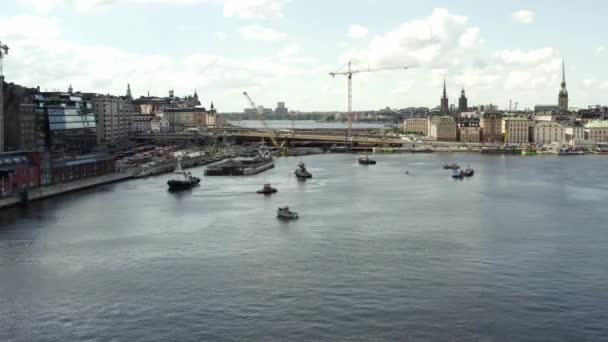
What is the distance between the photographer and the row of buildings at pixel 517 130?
93.6 metres

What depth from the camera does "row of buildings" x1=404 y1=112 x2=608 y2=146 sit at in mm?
93562

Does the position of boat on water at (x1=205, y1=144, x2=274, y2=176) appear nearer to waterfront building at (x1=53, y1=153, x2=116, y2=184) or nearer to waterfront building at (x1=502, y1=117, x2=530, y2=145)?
waterfront building at (x1=53, y1=153, x2=116, y2=184)

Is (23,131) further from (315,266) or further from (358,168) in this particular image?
(315,266)

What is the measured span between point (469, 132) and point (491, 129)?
294cm

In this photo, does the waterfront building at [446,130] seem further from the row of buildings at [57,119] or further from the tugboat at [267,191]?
the tugboat at [267,191]

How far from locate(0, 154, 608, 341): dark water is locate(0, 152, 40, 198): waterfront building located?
4.85 feet

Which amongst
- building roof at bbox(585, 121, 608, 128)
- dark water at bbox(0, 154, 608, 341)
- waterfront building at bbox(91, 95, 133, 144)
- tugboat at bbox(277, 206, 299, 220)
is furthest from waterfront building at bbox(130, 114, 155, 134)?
tugboat at bbox(277, 206, 299, 220)

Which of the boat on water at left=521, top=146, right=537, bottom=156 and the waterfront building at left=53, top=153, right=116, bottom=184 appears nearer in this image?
the waterfront building at left=53, top=153, right=116, bottom=184

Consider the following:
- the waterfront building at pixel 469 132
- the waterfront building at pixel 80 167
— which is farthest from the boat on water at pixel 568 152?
the waterfront building at pixel 80 167

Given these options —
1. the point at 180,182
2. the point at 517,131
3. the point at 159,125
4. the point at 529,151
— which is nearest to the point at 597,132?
the point at 517,131

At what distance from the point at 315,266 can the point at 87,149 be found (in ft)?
138

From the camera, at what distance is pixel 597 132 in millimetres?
93125

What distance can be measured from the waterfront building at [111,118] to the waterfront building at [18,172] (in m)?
31.9

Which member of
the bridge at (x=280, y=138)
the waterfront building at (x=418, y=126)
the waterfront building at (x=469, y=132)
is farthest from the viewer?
the waterfront building at (x=418, y=126)
